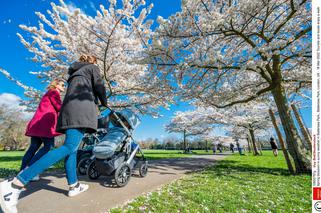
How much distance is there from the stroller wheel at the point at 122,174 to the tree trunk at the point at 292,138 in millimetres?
4861

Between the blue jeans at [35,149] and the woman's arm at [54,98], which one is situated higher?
the woman's arm at [54,98]

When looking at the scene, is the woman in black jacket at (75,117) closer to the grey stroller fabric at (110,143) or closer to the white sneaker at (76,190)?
the white sneaker at (76,190)

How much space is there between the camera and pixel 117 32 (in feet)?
20.6

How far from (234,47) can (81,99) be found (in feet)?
19.5

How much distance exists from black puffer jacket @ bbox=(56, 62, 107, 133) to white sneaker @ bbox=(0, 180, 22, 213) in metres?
0.77

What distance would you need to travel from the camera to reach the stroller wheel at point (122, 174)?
2727mm

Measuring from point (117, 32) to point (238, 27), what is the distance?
4302 mm

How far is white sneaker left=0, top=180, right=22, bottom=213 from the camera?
1.69 metres

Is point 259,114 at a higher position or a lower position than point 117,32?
lower

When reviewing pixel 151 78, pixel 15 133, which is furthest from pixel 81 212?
pixel 15 133

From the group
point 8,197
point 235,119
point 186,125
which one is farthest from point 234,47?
point 186,125

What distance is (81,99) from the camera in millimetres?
2275

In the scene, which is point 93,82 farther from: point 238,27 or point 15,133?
point 15,133

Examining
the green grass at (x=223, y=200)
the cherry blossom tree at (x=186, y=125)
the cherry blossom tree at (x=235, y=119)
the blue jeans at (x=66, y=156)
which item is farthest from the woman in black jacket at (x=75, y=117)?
the cherry blossom tree at (x=186, y=125)
